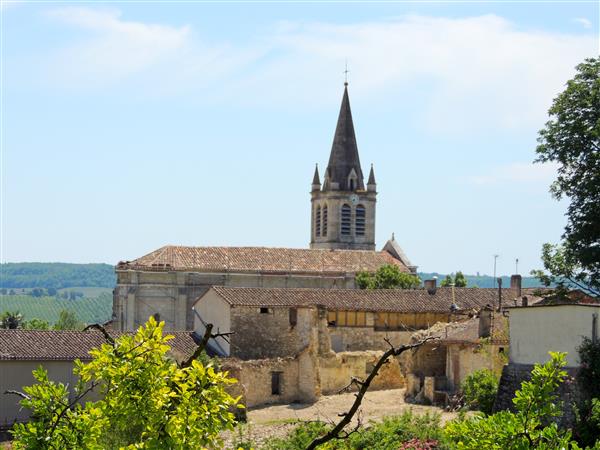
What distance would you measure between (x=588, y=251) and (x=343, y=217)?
58.1 m

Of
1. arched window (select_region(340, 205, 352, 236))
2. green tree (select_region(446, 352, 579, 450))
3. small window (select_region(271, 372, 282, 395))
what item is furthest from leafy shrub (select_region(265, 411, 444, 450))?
arched window (select_region(340, 205, 352, 236))

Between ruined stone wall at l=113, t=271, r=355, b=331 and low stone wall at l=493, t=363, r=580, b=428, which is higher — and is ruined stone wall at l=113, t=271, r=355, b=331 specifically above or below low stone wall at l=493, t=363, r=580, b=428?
above

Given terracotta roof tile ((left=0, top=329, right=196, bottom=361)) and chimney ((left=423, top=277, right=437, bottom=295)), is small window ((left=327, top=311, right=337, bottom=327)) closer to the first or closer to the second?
terracotta roof tile ((left=0, top=329, right=196, bottom=361))

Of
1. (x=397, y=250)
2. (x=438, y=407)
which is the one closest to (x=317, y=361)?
(x=438, y=407)

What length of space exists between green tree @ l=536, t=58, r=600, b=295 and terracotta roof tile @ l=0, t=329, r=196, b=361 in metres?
15.1

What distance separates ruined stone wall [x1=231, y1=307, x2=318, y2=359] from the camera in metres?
45.2

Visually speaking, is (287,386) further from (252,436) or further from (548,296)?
(548,296)

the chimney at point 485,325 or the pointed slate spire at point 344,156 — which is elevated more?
the pointed slate spire at point 344,156

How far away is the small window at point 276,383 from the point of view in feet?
142

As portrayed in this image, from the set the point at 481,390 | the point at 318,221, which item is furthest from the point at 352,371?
the point at 318,221

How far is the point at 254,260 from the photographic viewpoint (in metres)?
73.4

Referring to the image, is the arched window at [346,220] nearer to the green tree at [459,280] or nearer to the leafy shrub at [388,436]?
the green tree at [459,280]

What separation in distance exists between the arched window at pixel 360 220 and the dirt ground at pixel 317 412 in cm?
4920

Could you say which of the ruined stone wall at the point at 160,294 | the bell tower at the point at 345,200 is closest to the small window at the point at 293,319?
the ruined stone wall at the point at 160,294
